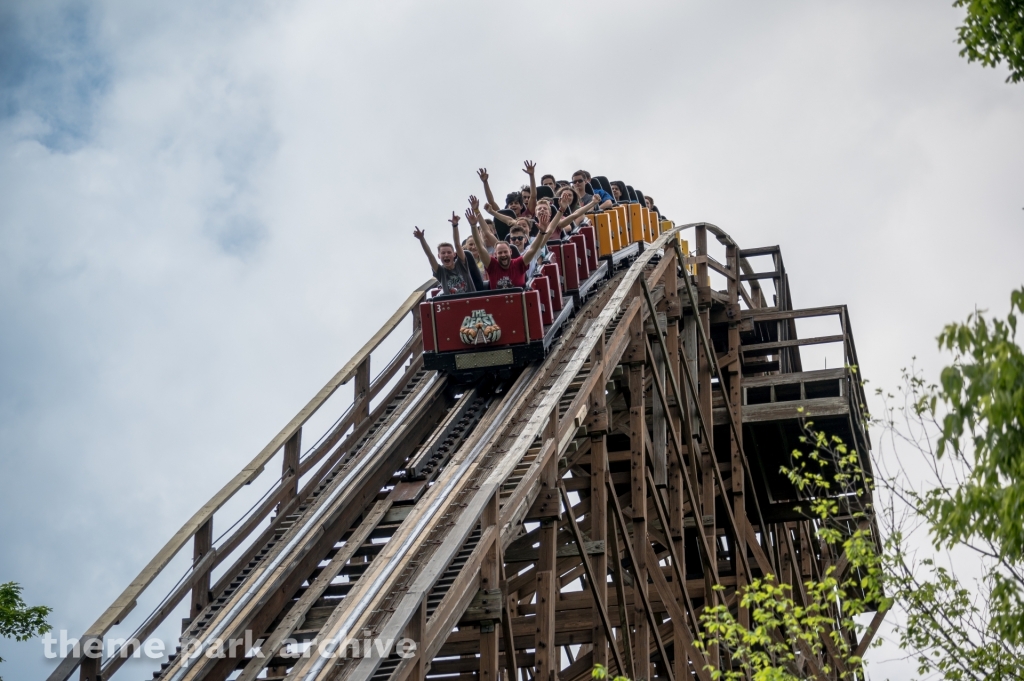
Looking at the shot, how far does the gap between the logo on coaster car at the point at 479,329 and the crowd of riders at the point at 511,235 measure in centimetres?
32

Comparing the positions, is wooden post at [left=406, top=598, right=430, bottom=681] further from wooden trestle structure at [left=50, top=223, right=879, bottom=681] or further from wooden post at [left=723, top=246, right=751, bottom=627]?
wooden post at [left=723, top=246, right=751, bottom=627]

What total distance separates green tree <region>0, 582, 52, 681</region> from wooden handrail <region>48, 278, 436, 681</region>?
3297mm

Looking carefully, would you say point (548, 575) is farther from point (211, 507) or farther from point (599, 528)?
point (211, 507)

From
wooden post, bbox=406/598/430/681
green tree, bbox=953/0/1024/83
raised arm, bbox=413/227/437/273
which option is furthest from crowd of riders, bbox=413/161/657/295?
green tree, bbox=953/0/1024/83

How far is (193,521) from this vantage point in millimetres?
10297

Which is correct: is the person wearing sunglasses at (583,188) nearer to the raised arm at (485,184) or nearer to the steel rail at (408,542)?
the raised arm at (485,184)

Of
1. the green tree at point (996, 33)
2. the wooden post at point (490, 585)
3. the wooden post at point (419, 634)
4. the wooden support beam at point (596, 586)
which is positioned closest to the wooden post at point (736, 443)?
the wooden support beam at point (596, 586)

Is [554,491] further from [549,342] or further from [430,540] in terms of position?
[549,342]

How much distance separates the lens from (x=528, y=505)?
10.4 metres

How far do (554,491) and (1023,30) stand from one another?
18.9 feet

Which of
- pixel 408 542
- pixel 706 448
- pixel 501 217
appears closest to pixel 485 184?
pixel 501 217

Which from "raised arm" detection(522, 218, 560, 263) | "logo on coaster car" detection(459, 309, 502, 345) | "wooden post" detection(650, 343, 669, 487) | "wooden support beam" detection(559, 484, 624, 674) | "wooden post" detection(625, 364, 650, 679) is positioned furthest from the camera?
"wooden post" detection(650, 343, 669, 487)

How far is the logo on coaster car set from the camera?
13.1m

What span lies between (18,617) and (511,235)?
640cm
